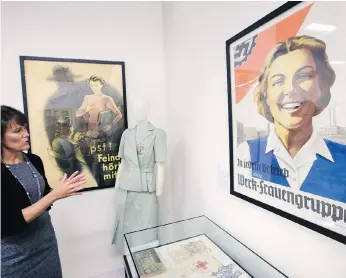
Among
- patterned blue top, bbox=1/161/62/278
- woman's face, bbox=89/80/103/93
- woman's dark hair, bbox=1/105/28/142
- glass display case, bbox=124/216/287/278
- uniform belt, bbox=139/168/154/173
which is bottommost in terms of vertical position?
glass display case, bbox=124/216/287/278

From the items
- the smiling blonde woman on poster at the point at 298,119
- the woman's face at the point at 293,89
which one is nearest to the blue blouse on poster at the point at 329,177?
the smiling blonde woman on poster at the point at 298,119

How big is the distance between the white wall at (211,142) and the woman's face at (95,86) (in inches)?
25.6

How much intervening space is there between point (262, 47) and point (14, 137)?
1.24 m

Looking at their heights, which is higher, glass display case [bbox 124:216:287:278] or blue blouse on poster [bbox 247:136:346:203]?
blue blouse on poster [bbox 247:136:346:203]

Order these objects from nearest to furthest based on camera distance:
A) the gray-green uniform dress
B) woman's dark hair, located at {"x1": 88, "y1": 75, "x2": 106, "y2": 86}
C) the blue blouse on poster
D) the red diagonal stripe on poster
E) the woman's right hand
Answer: the blue blouse on poster
the red diagonal stripe on poster
the woman's right hand
the gray-green uniform dress
woman's dark hair, located at {"x1": 88, "y1": 75, "x2": 106, "y2": 86}

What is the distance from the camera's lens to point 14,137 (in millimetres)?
1120

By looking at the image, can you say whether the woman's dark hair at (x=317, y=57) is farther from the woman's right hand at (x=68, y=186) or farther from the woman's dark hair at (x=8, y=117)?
the woman's dark hair at (x=8, y=117)

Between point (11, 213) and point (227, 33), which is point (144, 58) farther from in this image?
point (11, 213)

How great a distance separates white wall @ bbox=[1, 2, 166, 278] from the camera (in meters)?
1.85

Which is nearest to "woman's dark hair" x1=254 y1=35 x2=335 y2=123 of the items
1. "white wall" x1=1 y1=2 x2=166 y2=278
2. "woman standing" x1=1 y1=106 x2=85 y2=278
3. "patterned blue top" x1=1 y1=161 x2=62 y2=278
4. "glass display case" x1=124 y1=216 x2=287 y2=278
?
"glass display case" x1=124 y1=216 x2=287 y2=278

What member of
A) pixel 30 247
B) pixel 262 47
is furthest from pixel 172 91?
pixel 30 247

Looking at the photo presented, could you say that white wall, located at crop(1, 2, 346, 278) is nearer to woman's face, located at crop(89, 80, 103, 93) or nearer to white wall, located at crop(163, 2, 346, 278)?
white wall, located at crop(163, 2, 346, 278)

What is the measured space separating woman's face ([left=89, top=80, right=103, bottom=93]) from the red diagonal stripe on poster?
53.3 inches

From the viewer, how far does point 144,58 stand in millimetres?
2250
